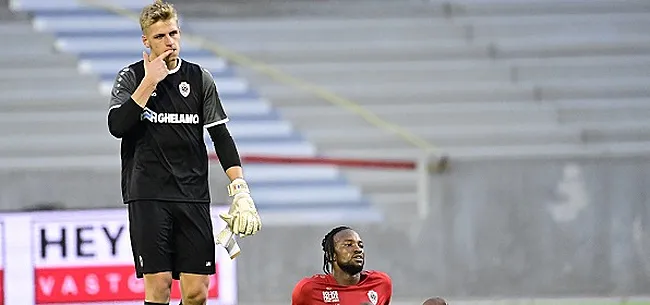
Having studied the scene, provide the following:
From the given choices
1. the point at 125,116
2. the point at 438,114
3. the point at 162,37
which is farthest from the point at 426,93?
the point at 125,116

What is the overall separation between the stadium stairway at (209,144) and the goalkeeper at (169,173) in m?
6.30

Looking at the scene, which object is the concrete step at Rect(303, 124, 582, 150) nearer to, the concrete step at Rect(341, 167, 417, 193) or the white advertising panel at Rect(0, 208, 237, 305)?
the concrete step at Rect(341, 167, 417, 193)

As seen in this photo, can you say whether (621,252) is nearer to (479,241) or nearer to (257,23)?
(479,241)

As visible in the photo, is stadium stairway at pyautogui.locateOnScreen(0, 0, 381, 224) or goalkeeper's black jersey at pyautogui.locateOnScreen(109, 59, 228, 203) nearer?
goalkeeper's black jersey at pyautogui.locateOnScreen(109, 59, 228, 203)

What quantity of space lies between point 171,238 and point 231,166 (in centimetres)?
42

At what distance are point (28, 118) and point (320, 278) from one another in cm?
601

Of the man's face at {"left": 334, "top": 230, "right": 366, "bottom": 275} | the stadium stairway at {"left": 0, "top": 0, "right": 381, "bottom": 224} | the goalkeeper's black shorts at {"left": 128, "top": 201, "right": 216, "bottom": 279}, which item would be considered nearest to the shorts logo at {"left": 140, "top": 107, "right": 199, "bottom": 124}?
the goalkeeper's black shorts at {"left": 128, "top": 201, "right": 216, "bottom": 279}

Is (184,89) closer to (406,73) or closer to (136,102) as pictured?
(136,102)

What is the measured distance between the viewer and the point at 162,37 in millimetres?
5652

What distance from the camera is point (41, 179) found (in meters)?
11.9

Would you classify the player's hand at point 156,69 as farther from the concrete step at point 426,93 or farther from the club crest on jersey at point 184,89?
the concrete step at point 426,93

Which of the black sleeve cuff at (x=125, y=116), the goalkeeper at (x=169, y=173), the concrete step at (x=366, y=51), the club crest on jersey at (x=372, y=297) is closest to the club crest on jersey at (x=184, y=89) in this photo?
the goalkeeper at (x=169, y=173)

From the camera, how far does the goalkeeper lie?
224 inches

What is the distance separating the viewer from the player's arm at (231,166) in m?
5.73
